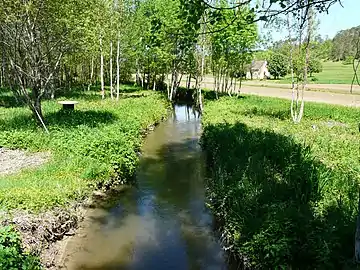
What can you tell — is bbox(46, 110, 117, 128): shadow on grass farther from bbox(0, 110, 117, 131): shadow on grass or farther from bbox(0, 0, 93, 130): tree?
bbox(0, 0, 93, 130): tree

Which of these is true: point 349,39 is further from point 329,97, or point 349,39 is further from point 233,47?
point 329,97

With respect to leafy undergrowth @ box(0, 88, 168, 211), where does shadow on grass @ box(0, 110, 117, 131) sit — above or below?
above

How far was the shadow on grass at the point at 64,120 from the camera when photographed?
16.6 m

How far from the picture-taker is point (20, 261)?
564 cm

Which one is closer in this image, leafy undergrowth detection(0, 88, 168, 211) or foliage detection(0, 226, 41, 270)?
foliage detection(0, 226, 41, 270)

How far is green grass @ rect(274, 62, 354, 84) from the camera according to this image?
62.7 m

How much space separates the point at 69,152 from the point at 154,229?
493 centimetres

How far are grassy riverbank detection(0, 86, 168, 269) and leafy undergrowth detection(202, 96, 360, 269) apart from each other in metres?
3.61

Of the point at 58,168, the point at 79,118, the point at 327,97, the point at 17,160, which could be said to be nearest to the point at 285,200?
the point at 58,168

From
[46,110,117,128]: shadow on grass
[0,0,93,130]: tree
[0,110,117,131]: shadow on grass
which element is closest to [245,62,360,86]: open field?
[46,110,117,128]: shadow on grass

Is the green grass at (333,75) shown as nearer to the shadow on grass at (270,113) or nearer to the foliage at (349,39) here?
the shadow on grass at (270,113)

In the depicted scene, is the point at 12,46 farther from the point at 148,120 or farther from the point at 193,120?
the point at 193,120

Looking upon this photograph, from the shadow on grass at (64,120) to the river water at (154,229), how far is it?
4.11 meters

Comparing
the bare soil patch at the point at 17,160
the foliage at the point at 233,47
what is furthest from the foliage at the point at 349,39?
the foliage at the point at 233,47
